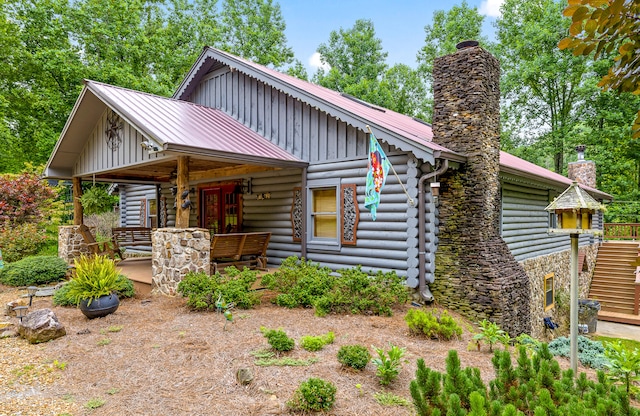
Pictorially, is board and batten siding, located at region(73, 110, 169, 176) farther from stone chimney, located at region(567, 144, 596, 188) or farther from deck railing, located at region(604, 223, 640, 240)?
deck railing, located at region(604, 223, 640, 240)

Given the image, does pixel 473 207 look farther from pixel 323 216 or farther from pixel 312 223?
pixel 312 223

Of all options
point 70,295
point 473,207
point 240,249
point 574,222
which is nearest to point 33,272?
point 70,295

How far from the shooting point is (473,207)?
7559 millimetres

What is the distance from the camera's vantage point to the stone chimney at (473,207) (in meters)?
7.27

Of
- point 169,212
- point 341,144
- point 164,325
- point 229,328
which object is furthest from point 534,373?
point 169,212

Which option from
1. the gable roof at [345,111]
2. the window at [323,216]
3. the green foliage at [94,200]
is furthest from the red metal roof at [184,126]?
the green foliage at [94,200]

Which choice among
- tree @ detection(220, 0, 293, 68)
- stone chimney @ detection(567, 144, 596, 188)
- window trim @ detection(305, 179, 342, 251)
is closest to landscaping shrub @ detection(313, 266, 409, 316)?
window trim @ detection(305, 179, 342, 251)

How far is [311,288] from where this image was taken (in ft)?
23.8

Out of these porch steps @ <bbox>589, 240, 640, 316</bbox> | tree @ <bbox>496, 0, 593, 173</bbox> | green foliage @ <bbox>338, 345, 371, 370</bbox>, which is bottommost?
porch steps @ <bbox>589, 240, 640, 316</bbox>

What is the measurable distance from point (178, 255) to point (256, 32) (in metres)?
23.9

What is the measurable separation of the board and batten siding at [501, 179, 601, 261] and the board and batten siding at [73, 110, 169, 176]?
8.99m

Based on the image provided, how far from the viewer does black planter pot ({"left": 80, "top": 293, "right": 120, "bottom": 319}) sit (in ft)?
20.7

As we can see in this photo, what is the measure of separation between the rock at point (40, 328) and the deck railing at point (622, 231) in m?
28.1

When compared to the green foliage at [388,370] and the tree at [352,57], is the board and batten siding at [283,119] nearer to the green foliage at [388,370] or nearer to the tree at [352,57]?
the green foliage at [388,370]
